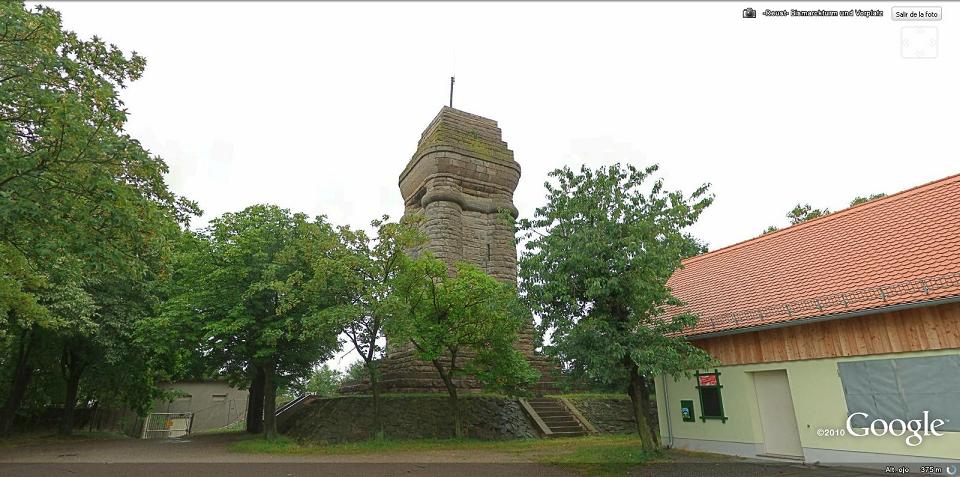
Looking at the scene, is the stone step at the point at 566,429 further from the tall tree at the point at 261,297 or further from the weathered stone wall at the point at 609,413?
the tall tree at the point at 261,297

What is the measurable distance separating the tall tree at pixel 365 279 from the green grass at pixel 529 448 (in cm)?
123

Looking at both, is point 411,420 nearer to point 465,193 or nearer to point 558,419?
point 558,419

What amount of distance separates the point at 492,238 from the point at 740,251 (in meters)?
10.3

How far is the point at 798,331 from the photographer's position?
10.2 m

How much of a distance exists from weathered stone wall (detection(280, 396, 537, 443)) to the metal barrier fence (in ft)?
59.2

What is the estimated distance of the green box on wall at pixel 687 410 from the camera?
12198 millimetres

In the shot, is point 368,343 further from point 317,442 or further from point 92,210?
point 92,210

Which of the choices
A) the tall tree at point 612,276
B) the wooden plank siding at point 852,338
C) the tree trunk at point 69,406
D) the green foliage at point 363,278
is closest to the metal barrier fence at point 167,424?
the tree trunk at point 69,406

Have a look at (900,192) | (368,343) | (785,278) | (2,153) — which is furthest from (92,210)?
(900,192)

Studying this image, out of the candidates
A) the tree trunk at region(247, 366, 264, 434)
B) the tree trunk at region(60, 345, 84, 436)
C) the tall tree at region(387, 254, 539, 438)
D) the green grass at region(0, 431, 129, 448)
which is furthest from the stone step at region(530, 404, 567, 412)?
the tree trunk at region(60, 345, 84, 436)

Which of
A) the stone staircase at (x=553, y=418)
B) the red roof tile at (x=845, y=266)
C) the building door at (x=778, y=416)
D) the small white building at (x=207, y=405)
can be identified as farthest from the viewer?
the small white building at (x=207, y=405)

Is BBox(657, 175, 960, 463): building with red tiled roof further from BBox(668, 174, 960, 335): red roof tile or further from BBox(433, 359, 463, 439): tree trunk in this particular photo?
BBox(433, 359, 463, 439): tree trunk

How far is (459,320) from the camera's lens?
1504cm

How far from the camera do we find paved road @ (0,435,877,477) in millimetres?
9555
